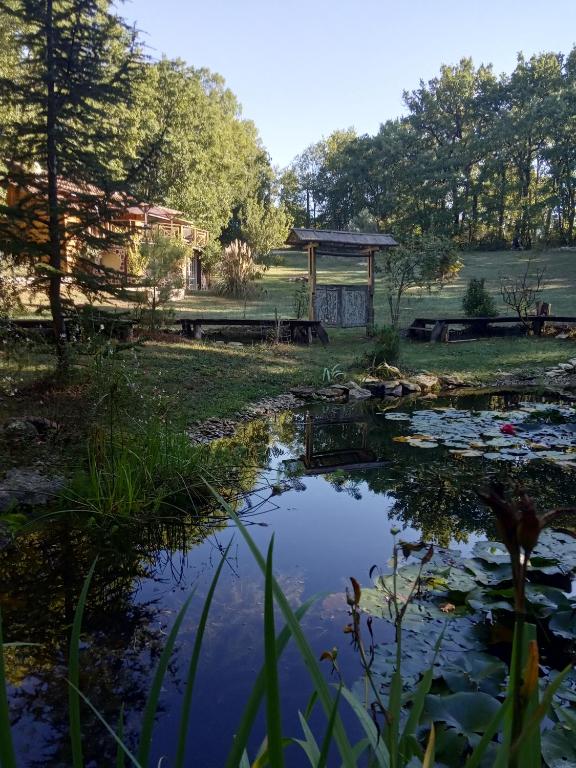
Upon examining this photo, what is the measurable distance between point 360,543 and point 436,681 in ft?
5.32

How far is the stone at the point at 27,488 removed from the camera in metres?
4.12

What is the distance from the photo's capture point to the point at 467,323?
49.7 ft

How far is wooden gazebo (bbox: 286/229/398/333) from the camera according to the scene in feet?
46.8

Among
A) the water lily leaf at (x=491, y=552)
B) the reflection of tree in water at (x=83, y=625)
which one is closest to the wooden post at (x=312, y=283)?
the reflection of tree in water at (x=83, y=625)

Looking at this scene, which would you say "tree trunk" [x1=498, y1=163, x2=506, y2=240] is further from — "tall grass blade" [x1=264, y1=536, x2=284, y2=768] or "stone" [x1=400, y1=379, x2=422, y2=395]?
"tall grass blade" [x1=264, y1=536, x2=284, y2=768]

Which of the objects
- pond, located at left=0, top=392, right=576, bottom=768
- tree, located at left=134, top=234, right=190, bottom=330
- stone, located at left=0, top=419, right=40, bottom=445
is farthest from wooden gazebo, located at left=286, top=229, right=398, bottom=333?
stone, located at left=0, top=419, right=40, bottom=445

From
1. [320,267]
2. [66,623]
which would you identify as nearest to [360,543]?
[66,623]

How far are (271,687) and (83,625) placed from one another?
255cm

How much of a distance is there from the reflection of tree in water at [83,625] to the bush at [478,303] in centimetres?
1422

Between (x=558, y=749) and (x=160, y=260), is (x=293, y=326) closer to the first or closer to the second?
(x=160, y=260)

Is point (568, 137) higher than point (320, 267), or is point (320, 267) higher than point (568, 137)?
point (568, 137)

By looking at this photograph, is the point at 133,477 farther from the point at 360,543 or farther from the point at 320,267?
the point at 320,267

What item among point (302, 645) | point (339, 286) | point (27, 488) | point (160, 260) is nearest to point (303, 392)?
point (27, 488)

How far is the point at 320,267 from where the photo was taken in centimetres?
3541
